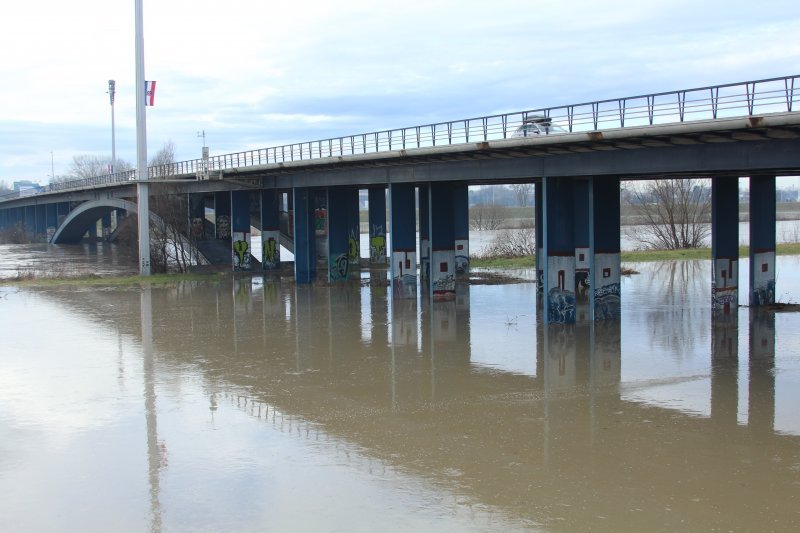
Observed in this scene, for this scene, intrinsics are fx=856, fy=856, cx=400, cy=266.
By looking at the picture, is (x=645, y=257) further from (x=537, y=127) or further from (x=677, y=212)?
(x=537, y=127)

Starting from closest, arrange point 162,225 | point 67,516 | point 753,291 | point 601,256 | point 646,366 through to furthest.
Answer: point 67,516, point 646,366, point 601,256, point 753,291, point 162,225

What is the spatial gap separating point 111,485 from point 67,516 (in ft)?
4.42

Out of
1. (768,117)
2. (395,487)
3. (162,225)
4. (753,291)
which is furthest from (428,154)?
(162,225)

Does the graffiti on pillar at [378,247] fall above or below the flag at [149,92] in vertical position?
below

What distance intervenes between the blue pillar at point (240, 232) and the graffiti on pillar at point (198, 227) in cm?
732

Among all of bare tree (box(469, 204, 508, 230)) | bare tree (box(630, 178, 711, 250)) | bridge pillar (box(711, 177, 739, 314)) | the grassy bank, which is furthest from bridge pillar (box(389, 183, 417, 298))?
bare tree (box(469, 204, 508, 230))

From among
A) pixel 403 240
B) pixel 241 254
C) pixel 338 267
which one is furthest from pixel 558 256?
pixel 241 254

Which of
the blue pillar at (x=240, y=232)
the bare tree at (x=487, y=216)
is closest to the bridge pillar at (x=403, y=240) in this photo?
the blue pillar at (x=240, y=232)

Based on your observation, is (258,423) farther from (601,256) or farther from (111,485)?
(601,256)

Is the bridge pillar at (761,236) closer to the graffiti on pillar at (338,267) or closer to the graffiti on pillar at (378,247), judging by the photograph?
the graffiti on pillar at (338,267)

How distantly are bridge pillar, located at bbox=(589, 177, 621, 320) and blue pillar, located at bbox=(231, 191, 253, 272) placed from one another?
3214cm

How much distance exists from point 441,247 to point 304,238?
1362cm

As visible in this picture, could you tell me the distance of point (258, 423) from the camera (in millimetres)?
17625

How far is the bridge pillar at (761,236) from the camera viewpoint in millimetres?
33156
